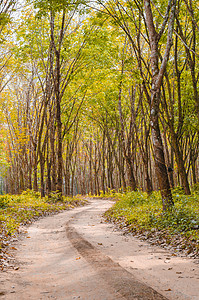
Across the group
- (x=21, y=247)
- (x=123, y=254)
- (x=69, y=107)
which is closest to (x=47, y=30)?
(x=69, y=107)

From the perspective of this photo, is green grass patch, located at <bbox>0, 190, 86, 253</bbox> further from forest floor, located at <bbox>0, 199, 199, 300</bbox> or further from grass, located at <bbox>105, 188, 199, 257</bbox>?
grass, located at <bbox>105, 188, 199, 257</bbox>

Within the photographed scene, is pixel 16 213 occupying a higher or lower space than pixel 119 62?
lower

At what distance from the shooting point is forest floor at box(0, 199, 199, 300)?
3410 millimetres

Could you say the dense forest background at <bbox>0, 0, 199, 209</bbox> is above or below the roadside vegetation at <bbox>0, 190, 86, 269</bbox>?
above

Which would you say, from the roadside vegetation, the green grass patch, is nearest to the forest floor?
the roadside vegetation

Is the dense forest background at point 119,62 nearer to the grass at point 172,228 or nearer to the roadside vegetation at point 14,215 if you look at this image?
the grass at point 172,228

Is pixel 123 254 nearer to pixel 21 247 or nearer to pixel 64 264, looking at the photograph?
pixel 64 264

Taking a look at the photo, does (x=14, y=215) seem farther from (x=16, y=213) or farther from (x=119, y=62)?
(x=119, y=62)

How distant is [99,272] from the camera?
4145 millimetres

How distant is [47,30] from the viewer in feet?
56.6

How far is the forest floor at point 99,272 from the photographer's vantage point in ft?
11.2

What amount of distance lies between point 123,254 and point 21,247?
9.77 feet

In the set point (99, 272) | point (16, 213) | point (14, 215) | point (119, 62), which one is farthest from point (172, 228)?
point (119, 62)

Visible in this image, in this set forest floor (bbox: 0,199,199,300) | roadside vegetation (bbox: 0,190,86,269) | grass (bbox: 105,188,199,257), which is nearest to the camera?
forest floor (bbox: 0,199,199,300)
